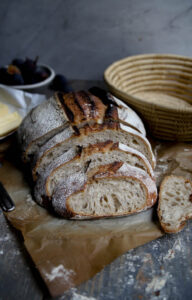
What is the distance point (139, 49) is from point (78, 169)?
1729 millimetres

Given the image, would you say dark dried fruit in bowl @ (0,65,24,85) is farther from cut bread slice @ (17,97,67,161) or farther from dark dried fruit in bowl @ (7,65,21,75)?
cut bread slice @ (17,97,67,161)

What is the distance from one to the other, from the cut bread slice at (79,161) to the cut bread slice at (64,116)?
6.2 inches

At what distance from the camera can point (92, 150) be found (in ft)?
5.28

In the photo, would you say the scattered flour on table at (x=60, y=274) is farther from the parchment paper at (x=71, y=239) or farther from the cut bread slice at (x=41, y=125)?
the cut bread slice at (x=41, y=125)

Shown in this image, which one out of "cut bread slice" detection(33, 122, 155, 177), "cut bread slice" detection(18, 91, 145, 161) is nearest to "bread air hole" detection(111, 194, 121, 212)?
"cut bread slice" detection(33, 122, 155, 177)

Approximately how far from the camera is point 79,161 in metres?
1.60

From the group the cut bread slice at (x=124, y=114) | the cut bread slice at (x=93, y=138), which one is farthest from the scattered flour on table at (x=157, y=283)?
the cut bread slice at (x=124, y=114)

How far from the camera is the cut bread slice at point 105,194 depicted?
1.52 meters

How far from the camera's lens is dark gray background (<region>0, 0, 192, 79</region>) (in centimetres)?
270

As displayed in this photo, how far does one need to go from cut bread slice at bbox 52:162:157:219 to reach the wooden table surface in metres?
0.22

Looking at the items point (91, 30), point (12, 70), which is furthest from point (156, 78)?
point (12, 70)

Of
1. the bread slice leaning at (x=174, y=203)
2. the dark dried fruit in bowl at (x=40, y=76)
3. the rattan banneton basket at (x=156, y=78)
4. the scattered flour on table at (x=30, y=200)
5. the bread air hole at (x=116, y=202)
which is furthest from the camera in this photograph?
the dark dried fruit in bowl at (x=40, y=76)

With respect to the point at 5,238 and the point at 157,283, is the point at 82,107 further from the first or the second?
the point at 157,283

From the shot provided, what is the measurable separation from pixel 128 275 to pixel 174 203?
46 centimetres
